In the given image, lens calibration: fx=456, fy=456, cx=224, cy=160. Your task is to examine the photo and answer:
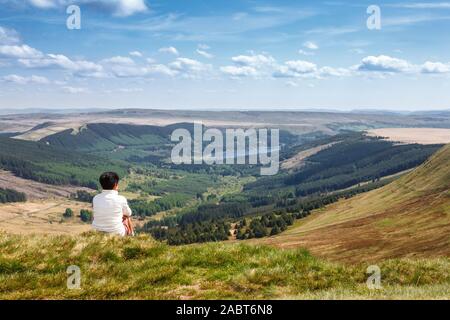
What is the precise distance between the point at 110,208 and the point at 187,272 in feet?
20.3

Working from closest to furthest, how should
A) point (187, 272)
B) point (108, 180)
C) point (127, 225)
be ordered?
point (187, 272) → point (108, 180) → point (127, 225)

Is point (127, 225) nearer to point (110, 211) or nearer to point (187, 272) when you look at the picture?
point (110, 211)

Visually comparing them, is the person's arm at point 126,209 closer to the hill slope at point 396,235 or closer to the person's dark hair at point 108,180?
the person's dark hair at point 108,180

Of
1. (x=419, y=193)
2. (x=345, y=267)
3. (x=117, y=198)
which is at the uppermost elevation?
(x=117, y=198)

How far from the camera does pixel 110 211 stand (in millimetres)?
23266

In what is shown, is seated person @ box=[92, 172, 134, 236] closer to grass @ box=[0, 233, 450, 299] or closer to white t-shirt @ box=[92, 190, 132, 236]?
white t-shirt @ box=[92, 190, 132, 236]

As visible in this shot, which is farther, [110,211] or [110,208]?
[110,211]

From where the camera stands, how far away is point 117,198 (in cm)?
2283

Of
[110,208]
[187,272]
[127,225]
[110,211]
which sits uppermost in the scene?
[110,208]

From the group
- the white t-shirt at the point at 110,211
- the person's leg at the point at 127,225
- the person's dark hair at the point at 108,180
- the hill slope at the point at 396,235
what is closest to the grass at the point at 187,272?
the white t-shirt at the point at 110,211

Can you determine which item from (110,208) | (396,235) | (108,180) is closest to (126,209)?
(110,208)
